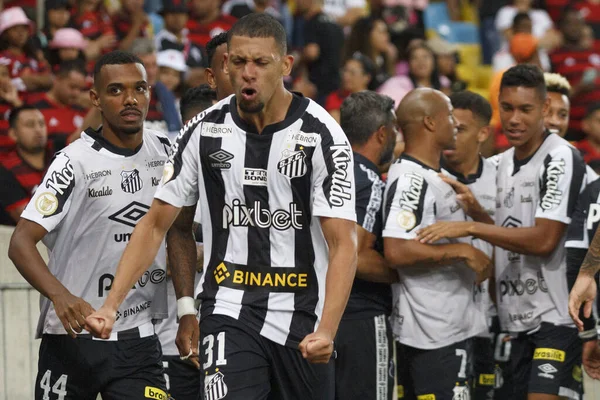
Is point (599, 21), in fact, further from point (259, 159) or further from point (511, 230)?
point (259, 159)

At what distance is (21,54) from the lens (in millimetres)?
12750

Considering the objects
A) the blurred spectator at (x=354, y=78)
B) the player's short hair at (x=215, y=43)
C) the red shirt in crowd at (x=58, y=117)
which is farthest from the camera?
the blurred spectator at (x=354, y=78)

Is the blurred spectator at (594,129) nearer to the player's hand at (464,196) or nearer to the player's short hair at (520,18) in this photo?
the player's hand at (464,196)

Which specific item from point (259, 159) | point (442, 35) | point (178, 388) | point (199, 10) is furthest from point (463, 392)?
point (442, 35)

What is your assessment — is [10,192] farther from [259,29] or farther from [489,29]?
[489,29]

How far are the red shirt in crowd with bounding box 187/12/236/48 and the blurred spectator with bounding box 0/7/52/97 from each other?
8.62 feet

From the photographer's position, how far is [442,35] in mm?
19391

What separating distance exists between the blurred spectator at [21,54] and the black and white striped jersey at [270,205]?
719 cm

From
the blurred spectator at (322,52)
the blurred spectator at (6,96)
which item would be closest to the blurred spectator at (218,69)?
the blurred spectator at (6,96)

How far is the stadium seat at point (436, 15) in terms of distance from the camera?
1967cm

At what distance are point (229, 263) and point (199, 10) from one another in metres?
9.88

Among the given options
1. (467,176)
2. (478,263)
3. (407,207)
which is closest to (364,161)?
(407,207)

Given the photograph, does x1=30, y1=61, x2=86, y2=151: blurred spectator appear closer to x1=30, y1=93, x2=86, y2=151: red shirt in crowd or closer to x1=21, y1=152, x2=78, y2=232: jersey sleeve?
x1=30, y1=93, x2=86, y2=151: red shirt in crowd

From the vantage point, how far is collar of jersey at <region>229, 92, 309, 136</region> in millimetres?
5531
